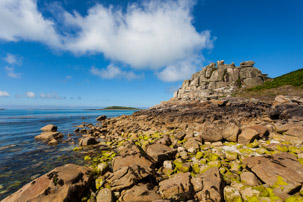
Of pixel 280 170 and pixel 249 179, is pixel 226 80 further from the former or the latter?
pixel 249 179

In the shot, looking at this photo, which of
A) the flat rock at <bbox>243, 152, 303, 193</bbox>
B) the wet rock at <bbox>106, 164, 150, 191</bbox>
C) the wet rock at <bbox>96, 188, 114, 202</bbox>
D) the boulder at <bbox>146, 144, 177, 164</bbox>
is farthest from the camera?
the boulder at <bbox>146, 144, 177, 164</bbox>

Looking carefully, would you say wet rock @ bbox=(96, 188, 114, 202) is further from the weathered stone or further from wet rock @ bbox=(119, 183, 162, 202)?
the weathered stone

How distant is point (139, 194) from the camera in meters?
5.35

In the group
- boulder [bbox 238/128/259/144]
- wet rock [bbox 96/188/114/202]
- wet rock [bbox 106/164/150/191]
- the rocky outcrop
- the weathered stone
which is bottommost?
wet rock [bbox 96/188/114/202]

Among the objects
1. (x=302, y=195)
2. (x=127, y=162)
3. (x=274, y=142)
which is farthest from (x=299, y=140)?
(x=127, y=162)

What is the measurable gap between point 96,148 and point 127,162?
670 cm

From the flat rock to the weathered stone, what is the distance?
29 centimetres

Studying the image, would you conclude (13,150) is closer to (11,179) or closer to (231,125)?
(11,179)

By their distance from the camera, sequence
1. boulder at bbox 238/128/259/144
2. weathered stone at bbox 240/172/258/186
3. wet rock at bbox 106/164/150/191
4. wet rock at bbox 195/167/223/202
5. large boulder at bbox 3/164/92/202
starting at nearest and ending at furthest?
wet rock at bbox 195/167/223/202, large boulder at bbox 3/164/92/202, weathered stone at bbox 240/172/258/186, wet rock at bbox 106/164/150/191, boulder at bbox 238/128/259/144

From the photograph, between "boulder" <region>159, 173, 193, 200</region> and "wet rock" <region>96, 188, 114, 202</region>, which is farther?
"wet rock" <region>96, 188, 114, 202</region>

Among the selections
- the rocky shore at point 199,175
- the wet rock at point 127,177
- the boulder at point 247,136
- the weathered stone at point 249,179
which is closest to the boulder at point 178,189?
the rocky shore at point 199,175

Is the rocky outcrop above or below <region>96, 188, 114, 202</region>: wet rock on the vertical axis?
above

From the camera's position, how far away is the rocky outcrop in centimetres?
5225

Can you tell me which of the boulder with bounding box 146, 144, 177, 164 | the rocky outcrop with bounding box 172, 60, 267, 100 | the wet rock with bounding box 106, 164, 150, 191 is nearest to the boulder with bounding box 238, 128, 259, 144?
the boulder with bounding box 146, 144, 177, 164
